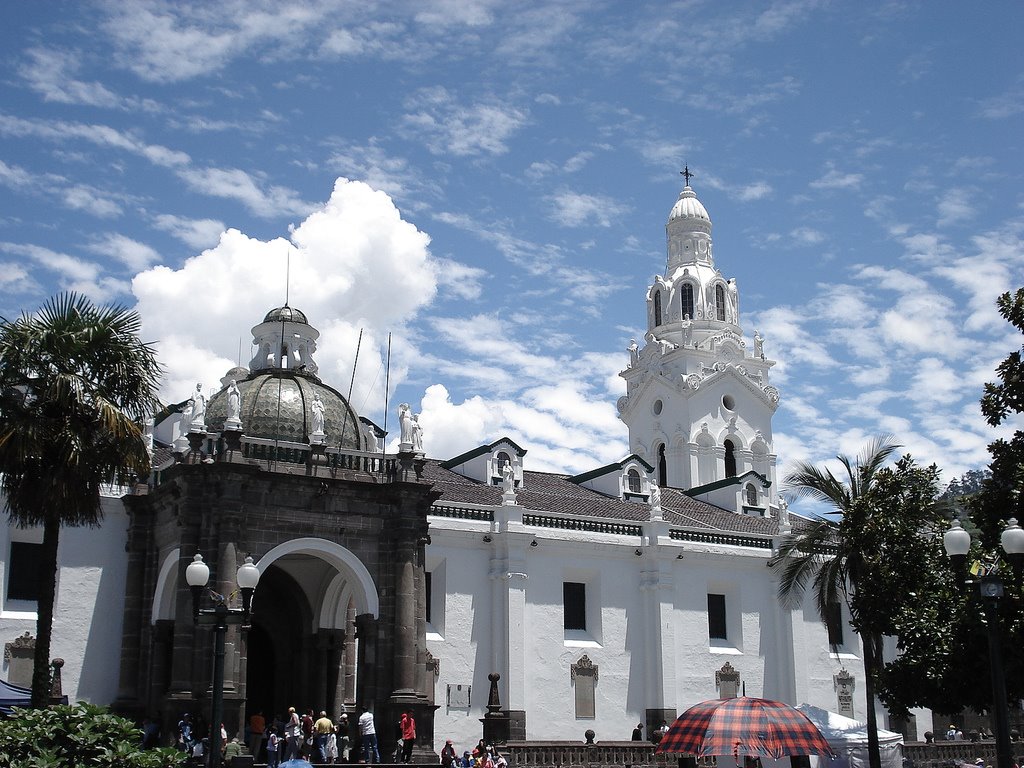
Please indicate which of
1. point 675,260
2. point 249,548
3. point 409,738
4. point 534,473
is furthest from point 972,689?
point 675,260

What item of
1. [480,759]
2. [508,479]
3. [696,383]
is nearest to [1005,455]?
[480,759]

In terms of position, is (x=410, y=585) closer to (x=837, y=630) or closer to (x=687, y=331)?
(x=837, y=630)

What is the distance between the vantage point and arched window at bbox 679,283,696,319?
6056 centimetres

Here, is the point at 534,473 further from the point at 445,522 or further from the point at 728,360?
the point at 728,360

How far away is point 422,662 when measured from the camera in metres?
31.8

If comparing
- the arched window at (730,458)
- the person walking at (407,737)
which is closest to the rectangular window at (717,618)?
the person walking at (407,737)

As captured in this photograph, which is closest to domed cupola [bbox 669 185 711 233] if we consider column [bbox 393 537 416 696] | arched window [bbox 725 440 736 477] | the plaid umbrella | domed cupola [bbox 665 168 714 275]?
domed cupola [bbox 665 168 714 275]

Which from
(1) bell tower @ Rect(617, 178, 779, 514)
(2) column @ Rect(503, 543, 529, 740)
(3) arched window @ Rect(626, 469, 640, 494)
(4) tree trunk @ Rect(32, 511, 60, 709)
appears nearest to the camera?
(4) tree trunk @ Rect(32, 511, 60, 709)

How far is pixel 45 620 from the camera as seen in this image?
22.7m

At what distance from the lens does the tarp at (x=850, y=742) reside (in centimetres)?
3002

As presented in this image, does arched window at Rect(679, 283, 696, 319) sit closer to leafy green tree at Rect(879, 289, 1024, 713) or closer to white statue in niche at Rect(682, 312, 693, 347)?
white statue in niche at Rect(682, 312, 693, 347)

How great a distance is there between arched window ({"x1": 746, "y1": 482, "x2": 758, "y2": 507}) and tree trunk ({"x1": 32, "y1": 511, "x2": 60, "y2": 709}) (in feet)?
106

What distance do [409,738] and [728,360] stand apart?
34029 millimetres

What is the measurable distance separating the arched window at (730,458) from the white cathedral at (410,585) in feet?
22.5
